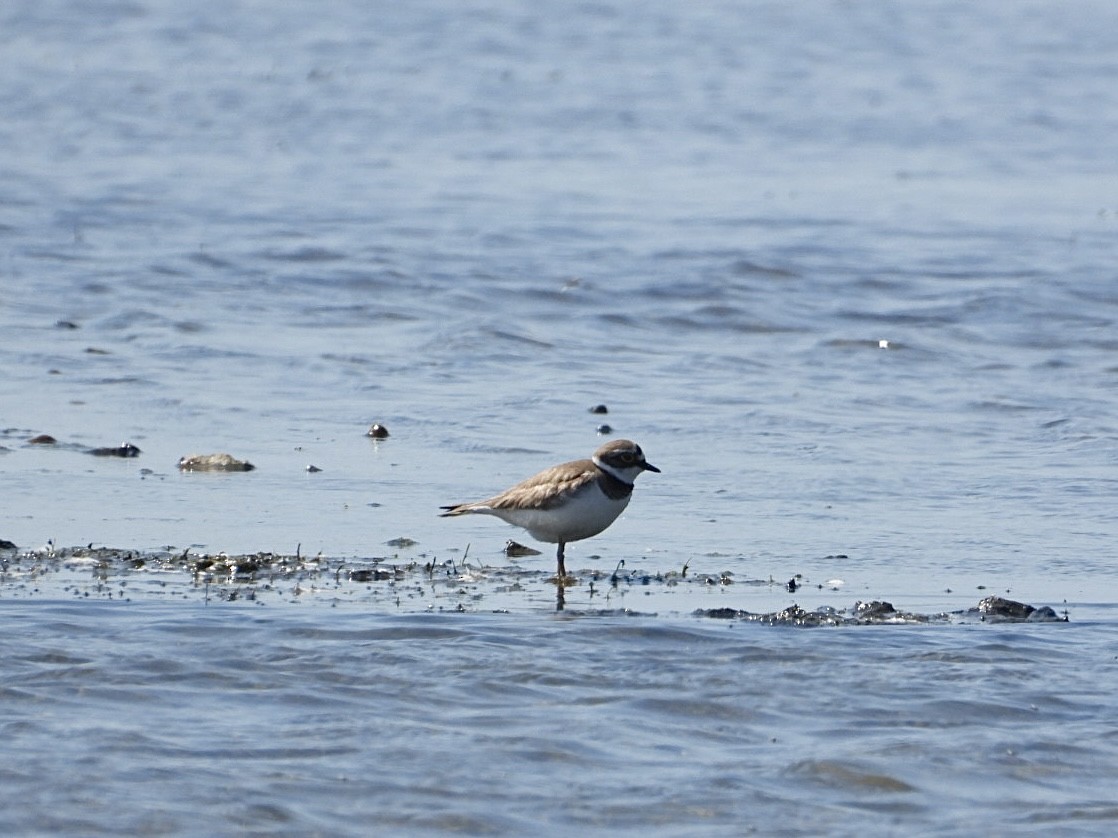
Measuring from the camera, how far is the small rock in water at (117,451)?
37.2 feet

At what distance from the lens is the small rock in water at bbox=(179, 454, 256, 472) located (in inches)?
437

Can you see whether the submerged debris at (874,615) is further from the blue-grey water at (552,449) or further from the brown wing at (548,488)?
the brown wing at (548,488)

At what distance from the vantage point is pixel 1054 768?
6586 millimetres

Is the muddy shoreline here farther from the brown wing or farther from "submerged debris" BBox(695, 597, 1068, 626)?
the brown wing

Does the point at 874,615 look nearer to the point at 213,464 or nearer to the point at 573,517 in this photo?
the point at 573,517

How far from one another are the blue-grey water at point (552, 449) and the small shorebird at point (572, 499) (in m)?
0.24

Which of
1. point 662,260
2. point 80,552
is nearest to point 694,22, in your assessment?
point 662,260

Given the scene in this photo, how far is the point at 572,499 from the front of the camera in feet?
30.3

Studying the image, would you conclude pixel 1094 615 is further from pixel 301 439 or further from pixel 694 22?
pixel 694 22

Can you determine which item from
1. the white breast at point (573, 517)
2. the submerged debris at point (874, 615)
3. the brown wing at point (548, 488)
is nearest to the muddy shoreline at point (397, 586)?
the submerged debris at point (874, 615)

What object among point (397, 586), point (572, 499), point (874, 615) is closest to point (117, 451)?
point (397, 586)

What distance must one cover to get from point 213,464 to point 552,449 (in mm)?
2209

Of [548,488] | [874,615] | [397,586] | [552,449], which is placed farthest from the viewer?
[552,449]

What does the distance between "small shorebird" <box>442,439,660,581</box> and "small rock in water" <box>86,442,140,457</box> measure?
2.59 meters
